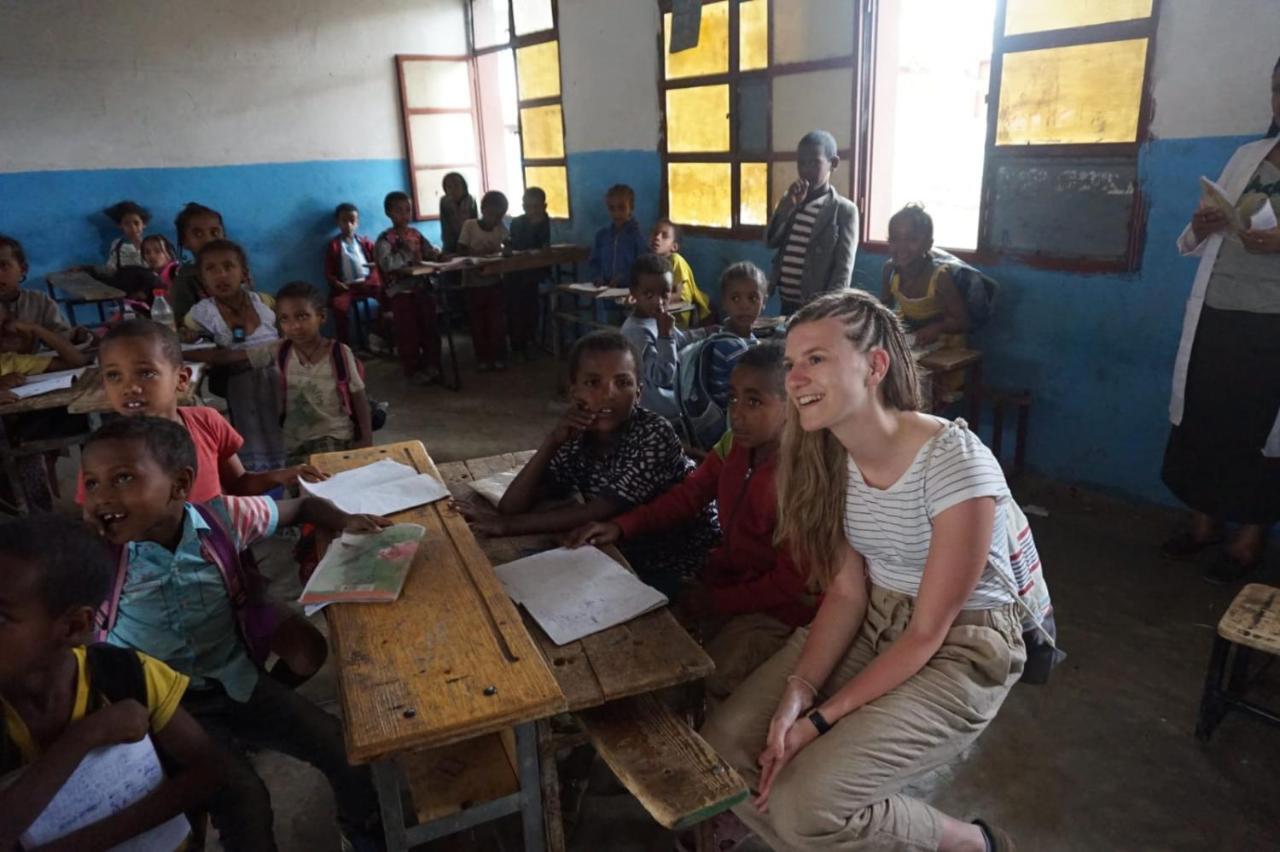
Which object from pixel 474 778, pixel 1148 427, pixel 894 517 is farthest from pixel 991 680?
pixel 1148 427

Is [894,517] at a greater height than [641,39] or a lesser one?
lesser

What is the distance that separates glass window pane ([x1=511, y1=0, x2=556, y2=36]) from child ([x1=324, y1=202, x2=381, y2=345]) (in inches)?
89.5

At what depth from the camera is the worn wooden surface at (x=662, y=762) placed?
132 centimetres

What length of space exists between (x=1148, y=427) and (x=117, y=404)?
3.83 meters

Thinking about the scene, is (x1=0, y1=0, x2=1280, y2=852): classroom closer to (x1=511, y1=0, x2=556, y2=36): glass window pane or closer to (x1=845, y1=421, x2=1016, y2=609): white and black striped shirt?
(x1=845, y1=421, x2=1016, y2=609): white and black striped shirt

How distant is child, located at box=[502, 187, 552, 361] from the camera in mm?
7070

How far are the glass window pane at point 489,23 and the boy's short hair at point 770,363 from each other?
7027 millimetres

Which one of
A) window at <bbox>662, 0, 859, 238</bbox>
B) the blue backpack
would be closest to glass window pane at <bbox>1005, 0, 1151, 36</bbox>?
window at <bbox>662, 0, 859, 238</bbox>

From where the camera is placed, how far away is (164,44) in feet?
23.6

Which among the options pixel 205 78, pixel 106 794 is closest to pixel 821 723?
pixel 106 794

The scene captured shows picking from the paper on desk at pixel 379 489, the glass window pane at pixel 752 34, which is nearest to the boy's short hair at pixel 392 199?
the glass window pane at pixel 752 34

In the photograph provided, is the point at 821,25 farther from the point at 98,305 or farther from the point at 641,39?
the point at 98,305

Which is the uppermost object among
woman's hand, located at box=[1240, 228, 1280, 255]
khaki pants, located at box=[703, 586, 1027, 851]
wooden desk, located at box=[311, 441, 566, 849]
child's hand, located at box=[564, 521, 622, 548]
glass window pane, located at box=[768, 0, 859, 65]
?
glass window pane, located at box=[768, 0, 859, 65]

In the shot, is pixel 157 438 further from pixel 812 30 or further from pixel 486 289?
pixel 486 289
